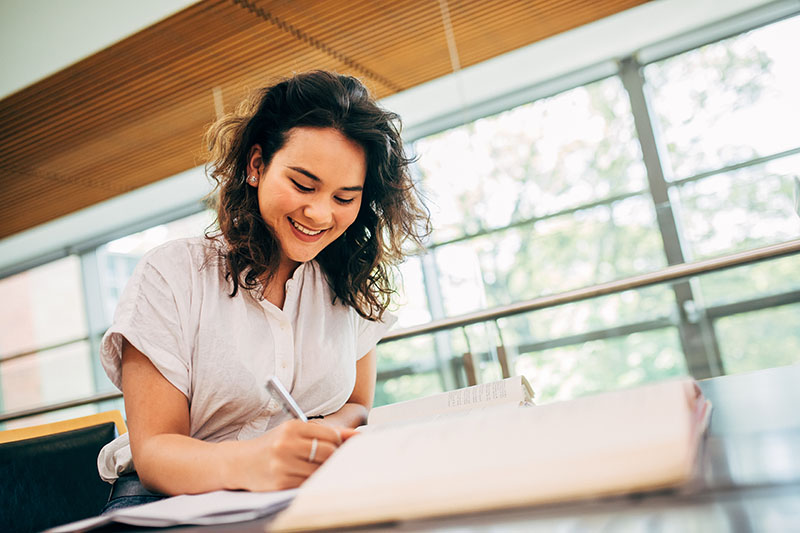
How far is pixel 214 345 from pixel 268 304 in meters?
0.13

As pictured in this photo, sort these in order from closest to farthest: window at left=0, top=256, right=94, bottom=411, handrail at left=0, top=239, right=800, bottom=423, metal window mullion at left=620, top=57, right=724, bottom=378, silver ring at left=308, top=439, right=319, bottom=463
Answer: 1. silver ring at left=308, top=439, right=319, bottom=463
2. handrail at left=0, top=239, right=800, bottom=423
3. metal window mullion at left=620, top=57, right=724, bottom=378
4. window at left=0, top=256, right=94, bottom=411

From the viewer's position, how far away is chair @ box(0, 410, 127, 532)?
1.14 m

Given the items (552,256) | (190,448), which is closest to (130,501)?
(190,448)

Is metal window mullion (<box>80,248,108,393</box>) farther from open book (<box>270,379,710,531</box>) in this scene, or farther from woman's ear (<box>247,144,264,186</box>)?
open book (<box>270,379,710,531</box>)

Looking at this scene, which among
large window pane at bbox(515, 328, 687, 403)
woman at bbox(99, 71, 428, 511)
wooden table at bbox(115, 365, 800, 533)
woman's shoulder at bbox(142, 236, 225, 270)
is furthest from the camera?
large window pane at bbox(515, 328, 687, 403)

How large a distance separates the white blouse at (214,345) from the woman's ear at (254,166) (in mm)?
176

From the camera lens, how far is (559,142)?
536 cm

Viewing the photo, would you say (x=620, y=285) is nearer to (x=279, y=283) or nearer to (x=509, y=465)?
(x=279, y=283)

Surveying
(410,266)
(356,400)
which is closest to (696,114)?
(410,266)

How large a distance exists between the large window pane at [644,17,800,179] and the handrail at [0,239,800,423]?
2952mm

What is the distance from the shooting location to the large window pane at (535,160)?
16.9 ft

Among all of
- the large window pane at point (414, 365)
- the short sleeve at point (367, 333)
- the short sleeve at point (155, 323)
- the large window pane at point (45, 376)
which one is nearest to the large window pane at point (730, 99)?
the large window pane at point (414, 365)

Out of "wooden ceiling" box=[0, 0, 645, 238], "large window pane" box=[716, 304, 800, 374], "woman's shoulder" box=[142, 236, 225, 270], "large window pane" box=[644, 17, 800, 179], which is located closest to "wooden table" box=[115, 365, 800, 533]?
"woman's shoulder" box=[142, 236, 225, 270]

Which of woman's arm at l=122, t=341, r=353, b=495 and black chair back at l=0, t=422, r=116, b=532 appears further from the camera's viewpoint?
black chair back at l=0, t=422, r=116, b=532
